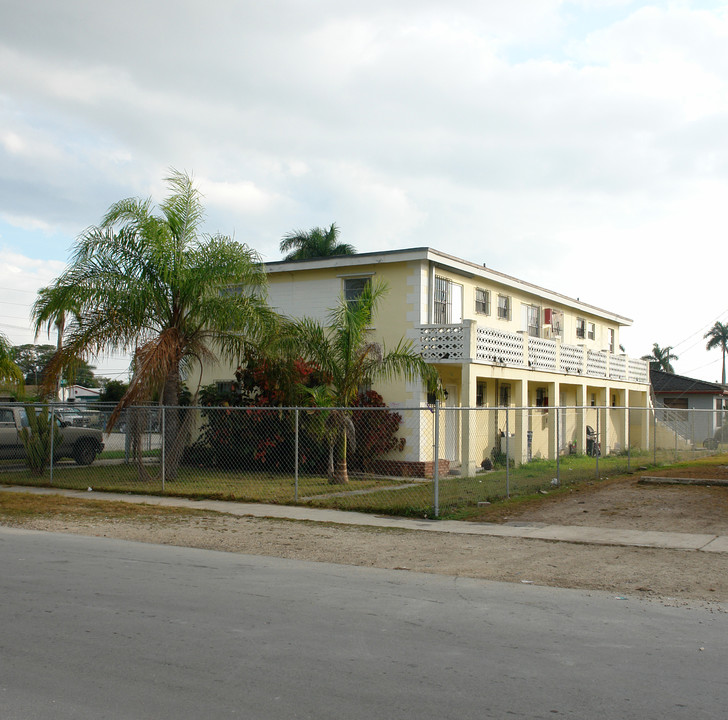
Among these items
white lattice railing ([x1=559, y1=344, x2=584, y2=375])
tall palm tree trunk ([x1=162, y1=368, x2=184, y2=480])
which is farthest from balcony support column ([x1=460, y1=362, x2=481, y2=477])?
tall palm tree trunk ([x1=162, y1=368, x2=184, y2=480])

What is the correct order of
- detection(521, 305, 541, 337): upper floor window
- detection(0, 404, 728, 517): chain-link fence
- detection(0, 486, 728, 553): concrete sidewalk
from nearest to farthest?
1. detection(0, 486, 728, 553): concrete sidewalk
2. detection(0, 404, 728, 517): chain-link fence
3. detection(521, 305, 541, 337): upper floor window

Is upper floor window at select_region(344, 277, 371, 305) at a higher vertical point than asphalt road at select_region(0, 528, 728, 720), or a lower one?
higher

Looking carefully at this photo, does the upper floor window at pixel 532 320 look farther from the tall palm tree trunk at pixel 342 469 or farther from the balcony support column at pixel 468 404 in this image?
the tall palm tree trunk at pixel 342 469

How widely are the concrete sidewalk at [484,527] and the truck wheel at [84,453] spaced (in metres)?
6.10

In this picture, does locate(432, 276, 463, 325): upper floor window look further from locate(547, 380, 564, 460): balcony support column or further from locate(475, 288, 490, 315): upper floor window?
locate(547, 380, 564, 460): balcony support column

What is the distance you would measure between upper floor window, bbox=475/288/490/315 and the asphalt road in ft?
52.8

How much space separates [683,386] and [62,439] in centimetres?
Answer: 3300

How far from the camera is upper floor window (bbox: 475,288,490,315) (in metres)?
23.6

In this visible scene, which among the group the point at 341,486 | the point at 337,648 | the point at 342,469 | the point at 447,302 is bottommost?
the point at 337,648

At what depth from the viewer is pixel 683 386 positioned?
41.3m

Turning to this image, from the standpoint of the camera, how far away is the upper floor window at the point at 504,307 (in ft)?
81.9

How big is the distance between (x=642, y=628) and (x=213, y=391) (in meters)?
17.5

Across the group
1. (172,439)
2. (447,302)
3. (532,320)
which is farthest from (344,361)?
(532,320)

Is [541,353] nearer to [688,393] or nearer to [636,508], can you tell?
[636,508]
